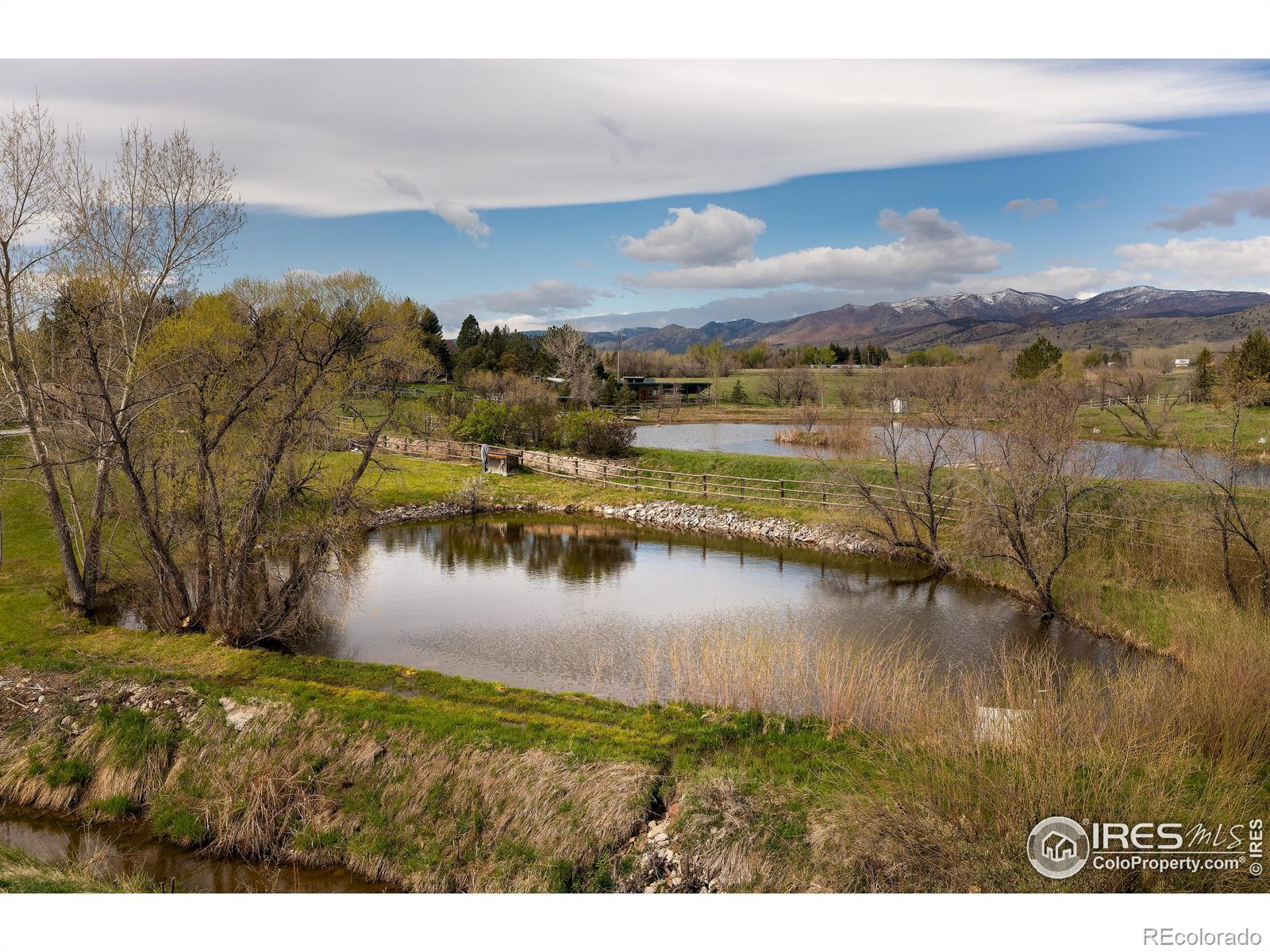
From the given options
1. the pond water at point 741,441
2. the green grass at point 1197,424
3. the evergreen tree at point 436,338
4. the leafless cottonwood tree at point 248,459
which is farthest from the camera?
the evergreen tree at point 436,338

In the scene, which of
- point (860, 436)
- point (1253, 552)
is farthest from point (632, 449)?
point (1253, 552)

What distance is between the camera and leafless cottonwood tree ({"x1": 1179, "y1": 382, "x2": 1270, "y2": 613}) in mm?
12812

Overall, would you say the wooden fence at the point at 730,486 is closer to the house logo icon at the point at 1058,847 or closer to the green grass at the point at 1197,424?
the house logo icon at the point at 1058,847

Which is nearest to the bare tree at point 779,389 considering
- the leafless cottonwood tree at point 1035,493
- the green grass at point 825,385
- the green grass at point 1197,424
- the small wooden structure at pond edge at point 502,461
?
the green grass at point 825,385

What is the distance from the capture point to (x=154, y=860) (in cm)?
789

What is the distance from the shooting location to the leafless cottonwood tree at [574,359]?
165 feet

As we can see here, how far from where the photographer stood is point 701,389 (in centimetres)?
7138

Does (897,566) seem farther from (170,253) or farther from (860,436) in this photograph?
(170,253)

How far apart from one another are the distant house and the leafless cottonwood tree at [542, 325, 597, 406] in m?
6.78

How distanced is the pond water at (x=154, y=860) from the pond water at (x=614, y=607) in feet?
13.5
